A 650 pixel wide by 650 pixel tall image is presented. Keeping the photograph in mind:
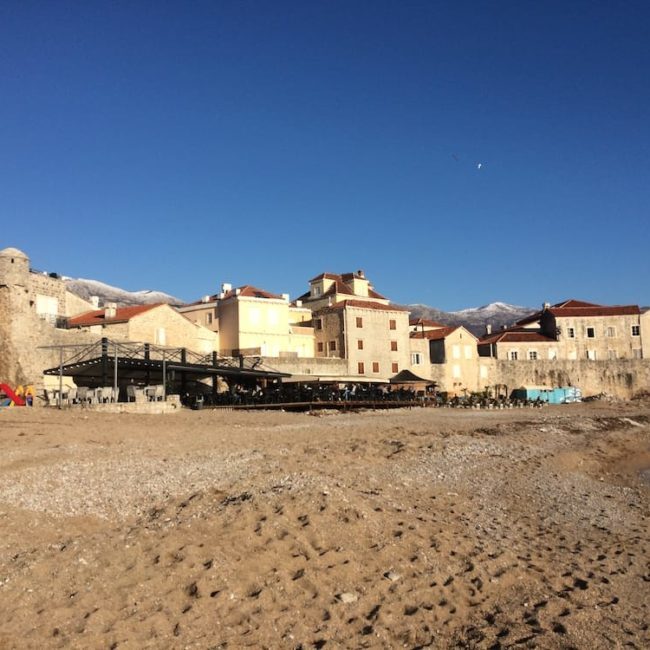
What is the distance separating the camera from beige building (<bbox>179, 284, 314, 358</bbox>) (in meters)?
50.4

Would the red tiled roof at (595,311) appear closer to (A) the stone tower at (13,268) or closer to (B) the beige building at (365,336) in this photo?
(B) the beige building at (365,336)

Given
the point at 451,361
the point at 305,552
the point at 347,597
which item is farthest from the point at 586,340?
the point at 347,597

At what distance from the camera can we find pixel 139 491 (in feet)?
36.2

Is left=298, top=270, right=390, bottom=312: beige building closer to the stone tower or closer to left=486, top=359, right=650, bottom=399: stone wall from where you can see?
left=486, top=359, right=650, bottom=399: stone wall

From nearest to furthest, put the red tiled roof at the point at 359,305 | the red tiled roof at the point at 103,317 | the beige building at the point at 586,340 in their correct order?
the red tiled roof at the point at 103,317, the red tiled roof at the point at 359,305, the beige building at the point at 586,340

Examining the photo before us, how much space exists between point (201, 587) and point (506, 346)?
61.6 meters

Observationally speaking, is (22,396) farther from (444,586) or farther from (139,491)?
(444,586)

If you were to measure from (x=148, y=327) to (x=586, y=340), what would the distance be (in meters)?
44.8

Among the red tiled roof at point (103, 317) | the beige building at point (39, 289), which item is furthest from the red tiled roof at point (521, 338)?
the beige building at point (39, 289)

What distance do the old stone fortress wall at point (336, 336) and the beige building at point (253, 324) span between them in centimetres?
9

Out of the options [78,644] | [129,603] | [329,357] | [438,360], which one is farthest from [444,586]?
[438,360]

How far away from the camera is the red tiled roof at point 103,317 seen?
138 feet

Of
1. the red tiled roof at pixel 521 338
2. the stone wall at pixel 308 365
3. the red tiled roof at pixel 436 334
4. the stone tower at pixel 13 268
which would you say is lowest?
the stone wall at pixel 308 365

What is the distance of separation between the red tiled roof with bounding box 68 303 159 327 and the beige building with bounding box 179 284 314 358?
291 inches
